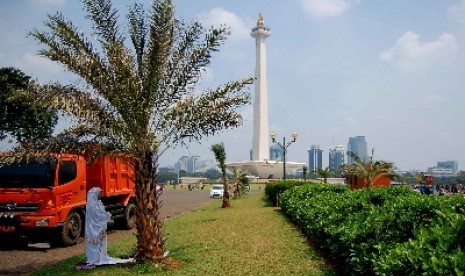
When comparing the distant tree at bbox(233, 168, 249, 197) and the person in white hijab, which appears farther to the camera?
the distant tree at bbox(233, 168, 249, 197)

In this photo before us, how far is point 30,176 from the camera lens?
1208 centimetres

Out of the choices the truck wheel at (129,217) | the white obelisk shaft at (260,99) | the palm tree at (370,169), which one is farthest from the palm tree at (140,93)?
the white obelisk shaft at (260,99)

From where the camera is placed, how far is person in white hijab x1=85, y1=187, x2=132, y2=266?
9469 millimetres

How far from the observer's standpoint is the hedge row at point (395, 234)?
4398mm

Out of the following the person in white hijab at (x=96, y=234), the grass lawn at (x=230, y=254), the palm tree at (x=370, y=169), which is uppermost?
the palm tree at (x=370, y=169)

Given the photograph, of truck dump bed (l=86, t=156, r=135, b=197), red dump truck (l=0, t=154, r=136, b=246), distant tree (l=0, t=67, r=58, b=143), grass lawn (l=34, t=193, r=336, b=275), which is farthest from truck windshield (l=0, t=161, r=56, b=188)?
distant tree (l=0, t=67, r=58, b=143)

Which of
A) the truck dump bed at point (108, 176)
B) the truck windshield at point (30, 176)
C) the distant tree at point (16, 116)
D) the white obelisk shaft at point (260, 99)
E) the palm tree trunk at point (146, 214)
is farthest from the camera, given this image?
the white obelisk shaft at point (260, 99)

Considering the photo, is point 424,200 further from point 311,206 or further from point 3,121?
point 3,121

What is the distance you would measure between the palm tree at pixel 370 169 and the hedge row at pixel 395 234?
1439 cm

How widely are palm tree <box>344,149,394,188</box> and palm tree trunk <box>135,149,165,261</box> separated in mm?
18322

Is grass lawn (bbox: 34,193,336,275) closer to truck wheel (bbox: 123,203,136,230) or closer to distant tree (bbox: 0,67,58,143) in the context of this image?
truck wheel (bbox: 123,203,136,230)

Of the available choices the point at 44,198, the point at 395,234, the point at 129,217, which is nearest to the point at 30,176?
the point at 44,198

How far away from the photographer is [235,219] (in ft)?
58.6

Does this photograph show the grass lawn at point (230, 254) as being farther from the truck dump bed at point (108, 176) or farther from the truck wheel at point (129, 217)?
the truck wheel at point (129, 217)
